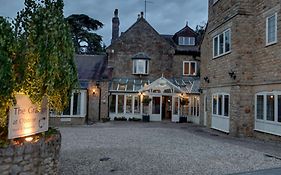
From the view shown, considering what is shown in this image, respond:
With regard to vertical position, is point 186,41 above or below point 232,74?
above

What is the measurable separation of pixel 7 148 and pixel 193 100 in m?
21.5

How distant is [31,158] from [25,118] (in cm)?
88

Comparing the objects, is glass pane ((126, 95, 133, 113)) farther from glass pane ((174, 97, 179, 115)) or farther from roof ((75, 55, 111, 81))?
glass pane ((174, 97, 179, 115))

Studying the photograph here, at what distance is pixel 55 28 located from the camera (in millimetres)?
5863

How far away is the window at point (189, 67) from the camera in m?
29.1

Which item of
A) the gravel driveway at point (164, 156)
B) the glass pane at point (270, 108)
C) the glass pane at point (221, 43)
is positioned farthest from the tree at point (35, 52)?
the glass pane at point (221, 43)

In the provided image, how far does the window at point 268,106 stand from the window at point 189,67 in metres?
14.4

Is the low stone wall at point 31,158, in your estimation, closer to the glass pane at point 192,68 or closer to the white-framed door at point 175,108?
the white-framed door at point 175,108

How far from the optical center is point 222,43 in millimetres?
17531

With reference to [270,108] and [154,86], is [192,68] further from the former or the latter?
[270,108]

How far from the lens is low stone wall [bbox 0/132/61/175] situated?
18.5ft

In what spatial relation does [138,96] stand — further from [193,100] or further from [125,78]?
[193,100]

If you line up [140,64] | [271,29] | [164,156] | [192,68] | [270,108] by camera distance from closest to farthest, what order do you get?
1. [164,156]
2. [270,108]
3. [271,29]
4. [140,64]
5. [192,68]

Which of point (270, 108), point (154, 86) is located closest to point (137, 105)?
point (154, 86)
